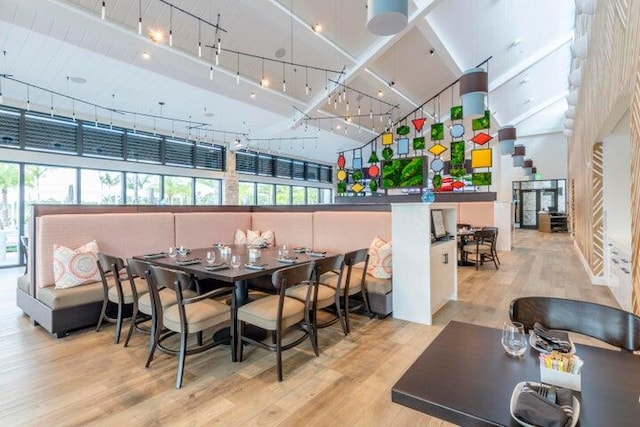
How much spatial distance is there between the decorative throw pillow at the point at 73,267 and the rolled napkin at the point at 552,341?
13.4 ft

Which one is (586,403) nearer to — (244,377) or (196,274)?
(244,377)

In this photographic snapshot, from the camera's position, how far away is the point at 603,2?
13.8 feet

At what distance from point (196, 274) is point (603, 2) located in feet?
19.2

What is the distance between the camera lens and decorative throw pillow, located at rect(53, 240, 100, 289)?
11.3 ft

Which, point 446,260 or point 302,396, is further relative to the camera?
point 446,260

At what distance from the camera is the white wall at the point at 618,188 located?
511cm

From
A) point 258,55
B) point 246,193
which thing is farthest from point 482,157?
point 246,193

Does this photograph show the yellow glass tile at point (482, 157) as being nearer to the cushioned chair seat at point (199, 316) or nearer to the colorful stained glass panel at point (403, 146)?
the colorful stained glass panel at point (403, 146)

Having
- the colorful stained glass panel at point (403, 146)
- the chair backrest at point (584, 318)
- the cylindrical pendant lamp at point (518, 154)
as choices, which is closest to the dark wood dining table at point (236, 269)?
the chair backrest at point (584, 318)

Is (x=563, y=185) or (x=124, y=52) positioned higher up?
(x=124, y=52)

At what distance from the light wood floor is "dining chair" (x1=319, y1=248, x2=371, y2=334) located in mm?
185

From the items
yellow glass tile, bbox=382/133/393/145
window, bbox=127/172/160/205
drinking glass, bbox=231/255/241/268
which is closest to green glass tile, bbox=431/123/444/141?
yellow glass tile, bbox=382/133/393/145

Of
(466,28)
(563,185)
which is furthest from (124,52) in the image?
(563,185)

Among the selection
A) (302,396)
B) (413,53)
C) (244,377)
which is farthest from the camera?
(413,53)
